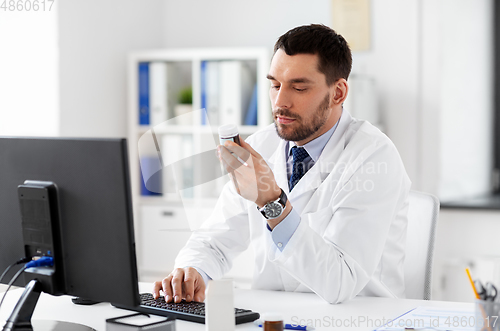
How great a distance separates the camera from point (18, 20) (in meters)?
2.64

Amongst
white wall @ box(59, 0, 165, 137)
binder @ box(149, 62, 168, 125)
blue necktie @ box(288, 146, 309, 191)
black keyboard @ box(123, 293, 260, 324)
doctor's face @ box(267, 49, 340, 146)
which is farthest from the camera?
binder @ box(149, 62, 168, 125)

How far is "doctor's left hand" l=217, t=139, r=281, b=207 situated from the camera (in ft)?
3.95

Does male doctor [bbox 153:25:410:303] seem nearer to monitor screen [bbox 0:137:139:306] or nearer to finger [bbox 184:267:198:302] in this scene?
finger [bbox 184:267:198:302]

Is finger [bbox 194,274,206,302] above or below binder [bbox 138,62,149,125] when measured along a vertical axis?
below

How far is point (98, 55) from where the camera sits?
3014 millimetres

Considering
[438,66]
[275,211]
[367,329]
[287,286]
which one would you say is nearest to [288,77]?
[275,211]

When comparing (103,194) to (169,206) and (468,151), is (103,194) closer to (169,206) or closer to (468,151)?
(169,206)

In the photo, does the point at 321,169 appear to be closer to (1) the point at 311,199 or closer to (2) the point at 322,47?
(1) the point at 311,199

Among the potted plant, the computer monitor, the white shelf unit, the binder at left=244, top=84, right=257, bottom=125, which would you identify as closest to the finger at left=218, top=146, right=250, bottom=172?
the computer monitor

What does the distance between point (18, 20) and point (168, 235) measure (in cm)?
140

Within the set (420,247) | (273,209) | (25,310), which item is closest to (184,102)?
(420,247)

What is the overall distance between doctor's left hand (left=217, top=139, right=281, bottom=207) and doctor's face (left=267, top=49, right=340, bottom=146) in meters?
0.34

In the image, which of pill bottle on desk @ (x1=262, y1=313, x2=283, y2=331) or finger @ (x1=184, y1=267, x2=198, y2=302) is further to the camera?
finger @ (x1=184, y1=267, x2=198, y2=302)

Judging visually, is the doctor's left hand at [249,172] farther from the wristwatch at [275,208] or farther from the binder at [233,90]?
the binder at [233,90]
